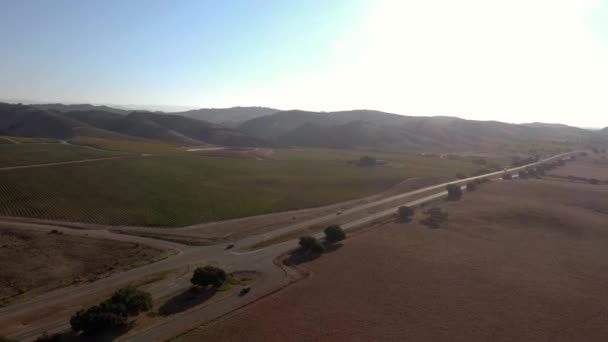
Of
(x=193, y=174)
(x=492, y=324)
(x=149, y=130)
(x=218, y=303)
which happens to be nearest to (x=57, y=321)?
(x=218, y=303)

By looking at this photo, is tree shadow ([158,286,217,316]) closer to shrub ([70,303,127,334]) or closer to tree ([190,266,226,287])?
tree ([190,266,226,287])

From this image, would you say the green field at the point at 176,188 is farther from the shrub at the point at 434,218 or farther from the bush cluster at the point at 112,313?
the bush cluster at the point at 112,313

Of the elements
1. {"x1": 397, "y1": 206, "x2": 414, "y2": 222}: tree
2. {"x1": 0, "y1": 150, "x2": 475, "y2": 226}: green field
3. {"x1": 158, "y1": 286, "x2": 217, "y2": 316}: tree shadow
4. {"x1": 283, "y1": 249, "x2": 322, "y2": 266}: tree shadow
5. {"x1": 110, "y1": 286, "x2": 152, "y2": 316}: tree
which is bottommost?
{"x1": 158, "y1": 286, "x2": 217, "y2": 316}: tree shadow

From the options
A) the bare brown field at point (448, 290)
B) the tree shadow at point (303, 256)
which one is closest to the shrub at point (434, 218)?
the bare brown field at point (448, 290)

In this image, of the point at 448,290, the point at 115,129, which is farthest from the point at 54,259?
the point at 115,129

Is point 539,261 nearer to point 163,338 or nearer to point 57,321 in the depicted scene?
point 163,338

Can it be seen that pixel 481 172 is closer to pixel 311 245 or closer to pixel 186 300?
pixel 311 245

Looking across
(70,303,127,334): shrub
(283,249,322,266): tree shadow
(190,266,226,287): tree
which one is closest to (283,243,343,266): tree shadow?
(283,249,322,266): tree shadow
